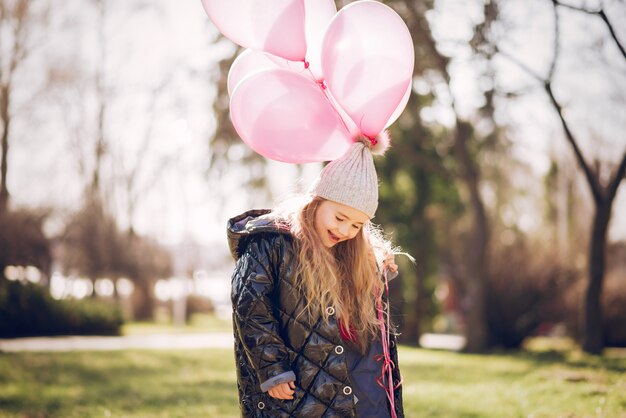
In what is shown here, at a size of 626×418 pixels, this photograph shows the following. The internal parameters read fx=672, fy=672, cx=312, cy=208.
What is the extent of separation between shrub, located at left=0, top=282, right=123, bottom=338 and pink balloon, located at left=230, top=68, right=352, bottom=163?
12385 millimetres

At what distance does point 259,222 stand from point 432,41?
9386 mm

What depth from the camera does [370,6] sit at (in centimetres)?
299

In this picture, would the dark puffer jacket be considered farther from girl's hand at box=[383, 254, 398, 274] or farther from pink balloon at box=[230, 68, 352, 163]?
→ girl's hand at box=[383, 254, 398, 274]

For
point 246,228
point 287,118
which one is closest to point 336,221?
point 246,228

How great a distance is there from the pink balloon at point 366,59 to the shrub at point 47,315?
12.6 m

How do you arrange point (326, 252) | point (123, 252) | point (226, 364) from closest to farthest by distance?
point (326, 252), point (226, 364), point (123, 252)

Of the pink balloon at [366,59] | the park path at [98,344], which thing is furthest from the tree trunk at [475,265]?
the pink balloon at [366,59]

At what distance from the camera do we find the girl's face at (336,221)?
2.91 metres

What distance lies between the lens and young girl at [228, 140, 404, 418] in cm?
267

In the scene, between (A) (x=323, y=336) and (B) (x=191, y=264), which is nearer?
(A) (x=323, y=336)

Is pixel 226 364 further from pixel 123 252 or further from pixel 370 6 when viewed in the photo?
pixel 123 252

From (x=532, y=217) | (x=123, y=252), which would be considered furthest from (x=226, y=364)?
(x=532, y=217)

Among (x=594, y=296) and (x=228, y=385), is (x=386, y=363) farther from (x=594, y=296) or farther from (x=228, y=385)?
(x=594, y=296)

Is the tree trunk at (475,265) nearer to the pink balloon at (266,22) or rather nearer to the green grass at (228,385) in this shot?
the green grass at (228,385)
